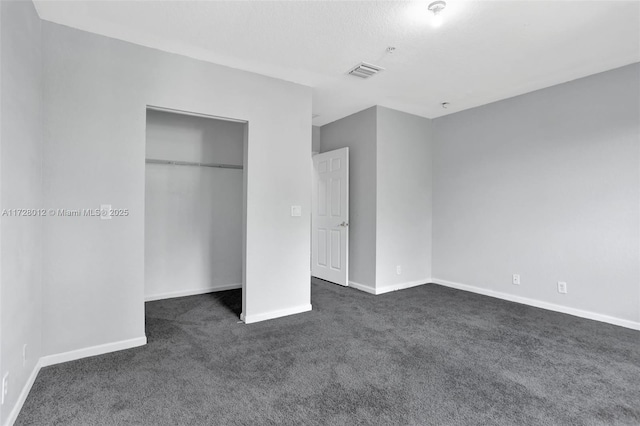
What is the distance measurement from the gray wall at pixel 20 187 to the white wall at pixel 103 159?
105 mm

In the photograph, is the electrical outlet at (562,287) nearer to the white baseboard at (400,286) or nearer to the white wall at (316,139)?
the white baseboard at (400,286)

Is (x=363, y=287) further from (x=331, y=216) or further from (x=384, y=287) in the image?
(x=331, y=216)

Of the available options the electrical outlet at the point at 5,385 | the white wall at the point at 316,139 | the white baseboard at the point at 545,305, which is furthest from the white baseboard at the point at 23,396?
the white baseboard at the point at 545,305

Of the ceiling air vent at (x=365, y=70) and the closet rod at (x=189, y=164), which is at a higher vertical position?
the ceiling air vent at (x=365, y=70)

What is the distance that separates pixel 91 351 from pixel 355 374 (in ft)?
6.96

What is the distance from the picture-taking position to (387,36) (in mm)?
2697

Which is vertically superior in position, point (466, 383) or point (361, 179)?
point (361, 179)

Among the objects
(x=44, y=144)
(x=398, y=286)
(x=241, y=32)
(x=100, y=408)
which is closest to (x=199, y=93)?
(x=241, y=32)

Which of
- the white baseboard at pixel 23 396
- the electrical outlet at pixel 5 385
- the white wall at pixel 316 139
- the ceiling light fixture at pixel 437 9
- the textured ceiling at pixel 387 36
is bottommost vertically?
the white baseboard at pixel 23 396

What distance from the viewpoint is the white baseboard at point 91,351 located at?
94.8 inches

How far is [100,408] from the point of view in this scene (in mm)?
1895

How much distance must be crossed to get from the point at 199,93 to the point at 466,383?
333cm

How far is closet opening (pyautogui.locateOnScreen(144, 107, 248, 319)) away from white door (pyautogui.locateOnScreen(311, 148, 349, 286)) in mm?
1352

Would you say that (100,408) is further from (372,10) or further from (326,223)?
(326,223)
